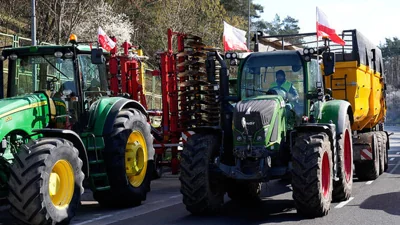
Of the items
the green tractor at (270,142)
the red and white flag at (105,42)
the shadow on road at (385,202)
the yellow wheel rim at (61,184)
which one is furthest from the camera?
the red and white flag at (105,42)

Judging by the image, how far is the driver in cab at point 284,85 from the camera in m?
11.0

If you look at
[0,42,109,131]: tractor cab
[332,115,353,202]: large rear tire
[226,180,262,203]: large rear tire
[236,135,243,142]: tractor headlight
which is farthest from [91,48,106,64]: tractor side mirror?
[332,115,353,202]: large rear tire

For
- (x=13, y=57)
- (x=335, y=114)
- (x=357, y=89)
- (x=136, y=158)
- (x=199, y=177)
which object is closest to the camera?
(x=199, y=177)

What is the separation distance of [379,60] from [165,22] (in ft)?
61.7

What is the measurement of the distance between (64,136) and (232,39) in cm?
897

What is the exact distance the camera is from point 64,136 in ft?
31.7

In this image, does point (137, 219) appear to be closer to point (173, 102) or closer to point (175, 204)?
point (175, 204)

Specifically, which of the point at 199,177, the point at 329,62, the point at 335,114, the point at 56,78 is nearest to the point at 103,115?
the point at 56,78

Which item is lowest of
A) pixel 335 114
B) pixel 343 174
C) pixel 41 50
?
pixel 343 174

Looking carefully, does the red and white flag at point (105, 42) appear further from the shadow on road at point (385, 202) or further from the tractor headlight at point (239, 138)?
the shadow on road at point (385, 202)

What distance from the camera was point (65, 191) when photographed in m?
9.30

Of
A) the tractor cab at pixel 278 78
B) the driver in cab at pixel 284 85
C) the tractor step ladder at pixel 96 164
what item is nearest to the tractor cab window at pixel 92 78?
the tractor step ladder at pixel 96 164

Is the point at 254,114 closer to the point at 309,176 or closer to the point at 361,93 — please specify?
the point at 309,176

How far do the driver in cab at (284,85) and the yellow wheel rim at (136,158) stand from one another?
262 centimetres
